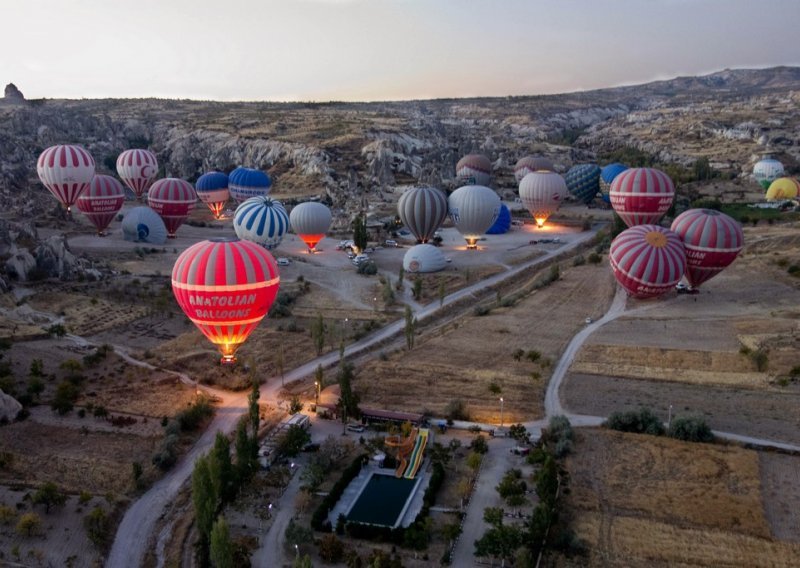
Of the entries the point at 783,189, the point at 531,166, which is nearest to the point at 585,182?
the point at 531,166

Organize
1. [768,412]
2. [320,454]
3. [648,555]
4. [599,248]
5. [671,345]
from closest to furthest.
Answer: [648,555], [320,454], [768,412], [671,345], [599,248]

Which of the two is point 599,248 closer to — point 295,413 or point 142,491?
point 295,413

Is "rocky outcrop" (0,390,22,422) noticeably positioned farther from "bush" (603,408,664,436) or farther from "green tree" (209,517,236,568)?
"bush" (603,408,664,436)

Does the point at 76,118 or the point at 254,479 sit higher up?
the point at 76,118

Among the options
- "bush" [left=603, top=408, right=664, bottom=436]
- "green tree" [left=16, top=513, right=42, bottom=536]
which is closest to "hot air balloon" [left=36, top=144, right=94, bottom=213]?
"green tree" [left=16, top=513, right=42, bottom=536]

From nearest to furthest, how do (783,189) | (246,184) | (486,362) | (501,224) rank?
(486,362) < (501,224) < (246,184) < (783,189)

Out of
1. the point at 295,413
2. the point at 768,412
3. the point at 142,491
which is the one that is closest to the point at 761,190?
the point at 768,412

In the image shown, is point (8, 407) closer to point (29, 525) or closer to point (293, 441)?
point (29, 525)
